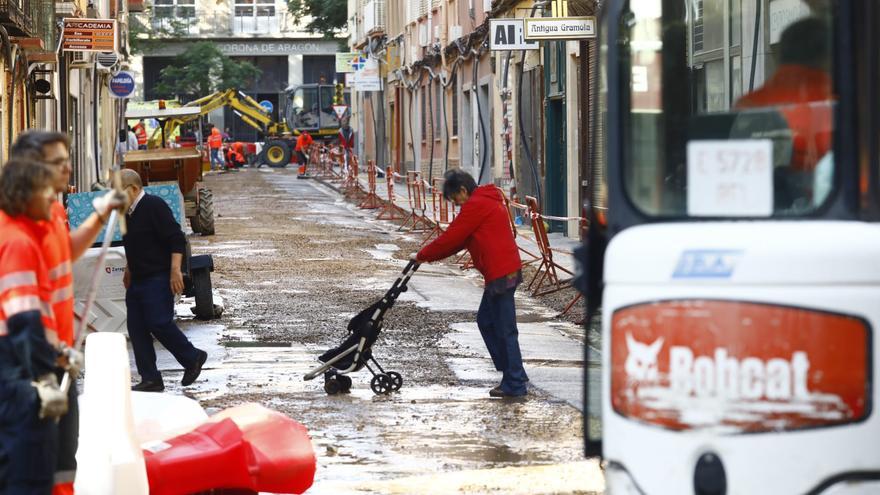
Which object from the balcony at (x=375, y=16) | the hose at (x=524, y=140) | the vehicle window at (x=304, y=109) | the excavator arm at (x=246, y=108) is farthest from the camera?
the vehicle window at (x=304, y=109)

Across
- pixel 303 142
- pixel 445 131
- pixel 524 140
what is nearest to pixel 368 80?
pixel 445 131

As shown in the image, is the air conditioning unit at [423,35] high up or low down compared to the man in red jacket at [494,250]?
up

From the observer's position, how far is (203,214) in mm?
28438

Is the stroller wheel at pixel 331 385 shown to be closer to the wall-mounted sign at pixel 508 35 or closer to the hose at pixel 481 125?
the wall-mounted sign at pixel 508 35

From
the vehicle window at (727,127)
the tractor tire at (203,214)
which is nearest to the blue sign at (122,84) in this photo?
the tractor tire at (203,214)

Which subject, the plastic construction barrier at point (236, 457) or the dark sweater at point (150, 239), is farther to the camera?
the dark sweater at point (150, 239)

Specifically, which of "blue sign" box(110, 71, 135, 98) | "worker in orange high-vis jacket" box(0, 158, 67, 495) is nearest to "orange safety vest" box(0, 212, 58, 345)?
"worker in orange high-vis jacket" box(0, 158, 67, 495)

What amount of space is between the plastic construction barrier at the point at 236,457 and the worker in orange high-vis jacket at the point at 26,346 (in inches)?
47.1

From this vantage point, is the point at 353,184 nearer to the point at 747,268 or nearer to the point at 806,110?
the point at 806,110

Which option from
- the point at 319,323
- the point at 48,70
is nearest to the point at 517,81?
the point at 48,70

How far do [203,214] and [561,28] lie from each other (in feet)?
30.2

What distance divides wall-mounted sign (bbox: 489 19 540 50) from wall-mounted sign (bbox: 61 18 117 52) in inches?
454

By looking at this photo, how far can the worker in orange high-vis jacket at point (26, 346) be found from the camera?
235 inches

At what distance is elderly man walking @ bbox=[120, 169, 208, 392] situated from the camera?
39.9 feet
